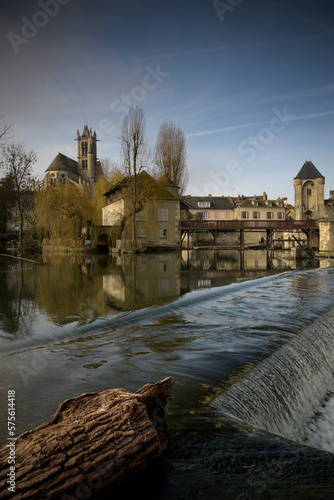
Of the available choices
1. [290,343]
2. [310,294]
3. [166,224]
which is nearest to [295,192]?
[166,224]

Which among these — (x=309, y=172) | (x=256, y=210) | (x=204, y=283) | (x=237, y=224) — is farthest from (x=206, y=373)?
(x=309, y=172)

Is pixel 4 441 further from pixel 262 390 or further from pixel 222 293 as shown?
pixel 222 293

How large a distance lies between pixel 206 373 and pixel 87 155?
324 feet

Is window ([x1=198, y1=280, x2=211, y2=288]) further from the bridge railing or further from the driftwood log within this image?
the bridge railing

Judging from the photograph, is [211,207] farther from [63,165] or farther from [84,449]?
[84,449]

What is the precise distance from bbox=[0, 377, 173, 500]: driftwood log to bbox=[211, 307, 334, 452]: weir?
1417mm

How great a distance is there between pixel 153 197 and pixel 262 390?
1342 inches

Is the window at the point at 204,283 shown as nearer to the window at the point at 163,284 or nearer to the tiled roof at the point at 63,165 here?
the window at the point at 163,284

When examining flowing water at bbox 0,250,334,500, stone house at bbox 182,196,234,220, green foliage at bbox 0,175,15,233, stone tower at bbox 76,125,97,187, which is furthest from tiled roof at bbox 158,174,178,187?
stone tower at bbox 76,125,97,187

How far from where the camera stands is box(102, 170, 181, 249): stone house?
36.5 metres

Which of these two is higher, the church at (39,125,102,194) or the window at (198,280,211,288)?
the church at (39,125,102,194)

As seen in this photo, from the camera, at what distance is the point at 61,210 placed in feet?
116

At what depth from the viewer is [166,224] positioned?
40438mm

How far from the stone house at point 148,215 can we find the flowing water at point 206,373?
86.3 ft
